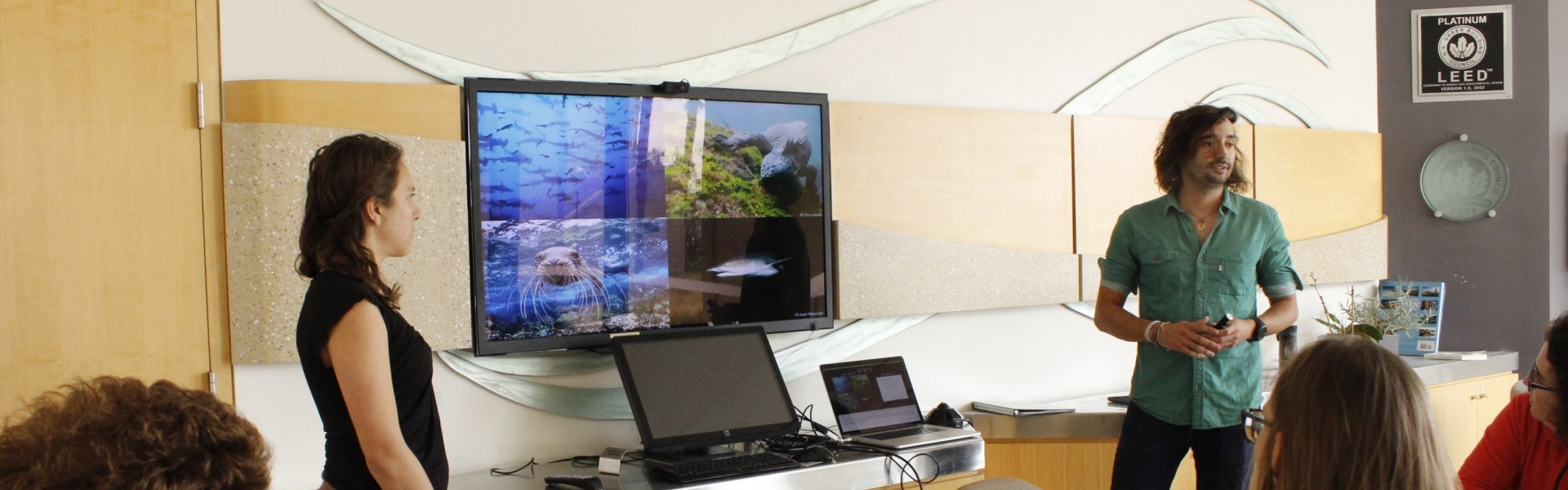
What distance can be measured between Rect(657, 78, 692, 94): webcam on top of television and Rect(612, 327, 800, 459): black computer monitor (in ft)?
2.32

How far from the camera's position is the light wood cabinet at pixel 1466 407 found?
487cm

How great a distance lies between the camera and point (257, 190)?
2.73 meters

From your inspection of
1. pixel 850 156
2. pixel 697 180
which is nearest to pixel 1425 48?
pixel 850 156

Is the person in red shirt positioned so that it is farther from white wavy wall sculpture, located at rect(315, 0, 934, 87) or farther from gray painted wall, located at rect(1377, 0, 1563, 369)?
gray painted wall, located at rect(1377, 0, 1563, 369)

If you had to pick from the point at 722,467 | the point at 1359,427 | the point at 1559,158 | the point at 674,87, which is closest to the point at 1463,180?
the point at 1559,158

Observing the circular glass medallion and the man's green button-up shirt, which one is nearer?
the man's green button-up shirt

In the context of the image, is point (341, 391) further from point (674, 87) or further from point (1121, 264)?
point (1121, 264)

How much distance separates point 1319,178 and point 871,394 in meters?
2.72

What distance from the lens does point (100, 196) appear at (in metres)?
2.61

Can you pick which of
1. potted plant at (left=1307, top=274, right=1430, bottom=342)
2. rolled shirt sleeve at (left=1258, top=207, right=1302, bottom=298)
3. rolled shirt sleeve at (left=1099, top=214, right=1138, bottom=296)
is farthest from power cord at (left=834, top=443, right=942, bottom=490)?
potted plant at (left=1307, top=274, right=1430, bottom=342)

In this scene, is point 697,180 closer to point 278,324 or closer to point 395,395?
point 278,324

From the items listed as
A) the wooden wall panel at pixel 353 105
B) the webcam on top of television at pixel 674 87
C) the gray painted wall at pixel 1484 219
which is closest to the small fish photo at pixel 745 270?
the webcam on top of television at pixel 674 87

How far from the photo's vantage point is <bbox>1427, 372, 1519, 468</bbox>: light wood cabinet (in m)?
4.87

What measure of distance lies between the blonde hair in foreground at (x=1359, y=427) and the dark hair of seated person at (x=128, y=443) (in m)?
1.35
